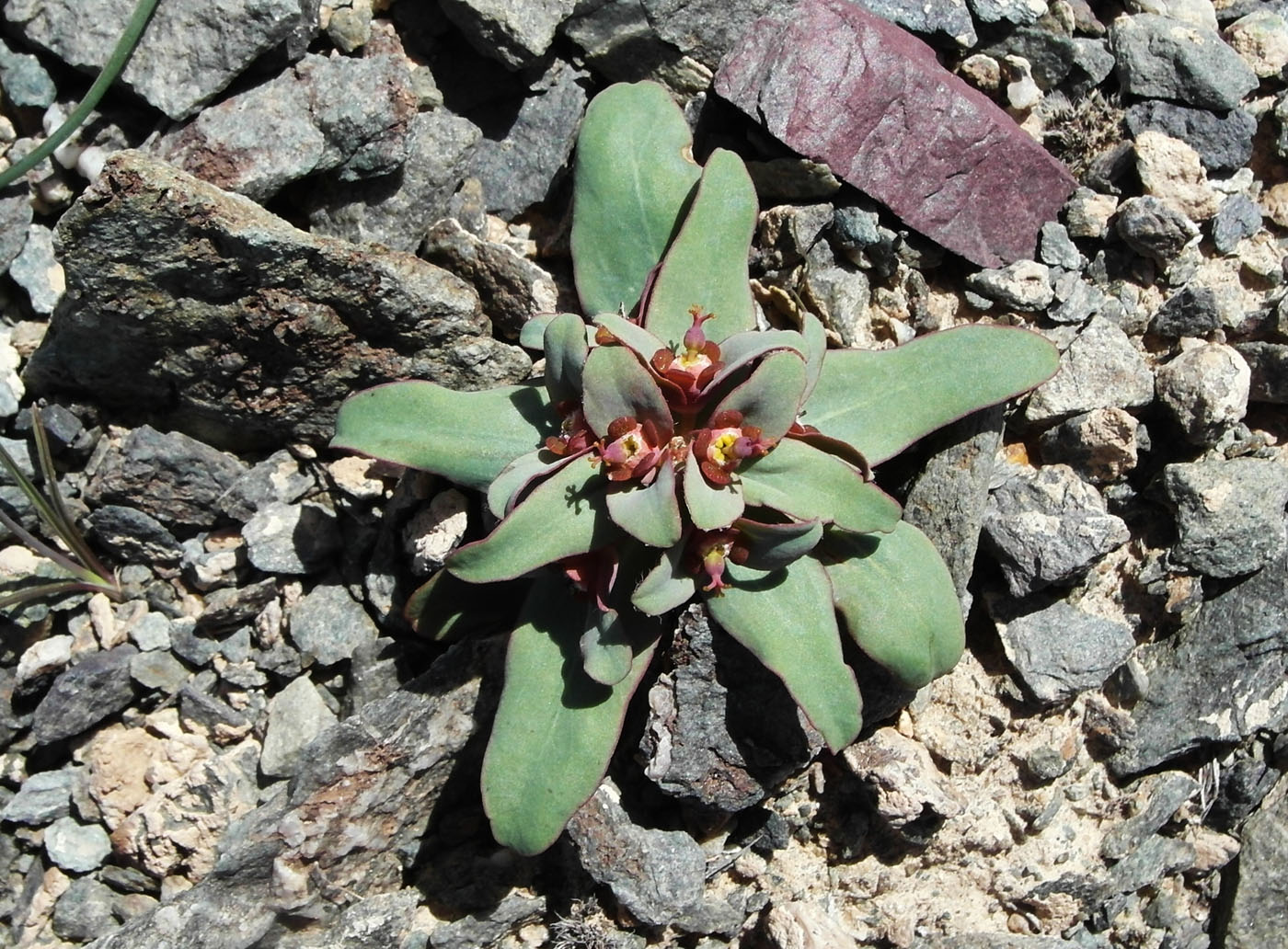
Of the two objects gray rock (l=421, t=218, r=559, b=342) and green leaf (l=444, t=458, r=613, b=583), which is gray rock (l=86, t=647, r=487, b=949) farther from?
gray rock (l=421, t=218, r=559, b=342)

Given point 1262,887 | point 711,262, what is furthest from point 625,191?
point 1262,887

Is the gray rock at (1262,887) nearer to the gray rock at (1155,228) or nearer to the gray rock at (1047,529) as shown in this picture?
the gray rock at (1047,529)

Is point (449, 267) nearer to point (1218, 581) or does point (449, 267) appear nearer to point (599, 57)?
point (599, 57)

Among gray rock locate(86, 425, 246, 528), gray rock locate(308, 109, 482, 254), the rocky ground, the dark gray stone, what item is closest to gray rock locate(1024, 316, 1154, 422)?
the rocky ground

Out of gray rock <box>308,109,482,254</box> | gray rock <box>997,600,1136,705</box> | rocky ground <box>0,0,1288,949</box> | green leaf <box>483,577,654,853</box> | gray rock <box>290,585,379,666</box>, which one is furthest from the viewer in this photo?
gray rock <box>308,109,482,254</box>

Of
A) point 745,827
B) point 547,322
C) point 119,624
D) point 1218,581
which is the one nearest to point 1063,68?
point 1218,581

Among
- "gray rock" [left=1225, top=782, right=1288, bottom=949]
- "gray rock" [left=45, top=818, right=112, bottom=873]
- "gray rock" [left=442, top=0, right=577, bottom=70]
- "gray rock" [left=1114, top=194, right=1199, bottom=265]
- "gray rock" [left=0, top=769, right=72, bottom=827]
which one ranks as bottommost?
"gray rock" [left=1225, top=782, right=1288, bottom=949]

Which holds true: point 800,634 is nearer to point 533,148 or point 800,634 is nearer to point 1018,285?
point 1018,285
